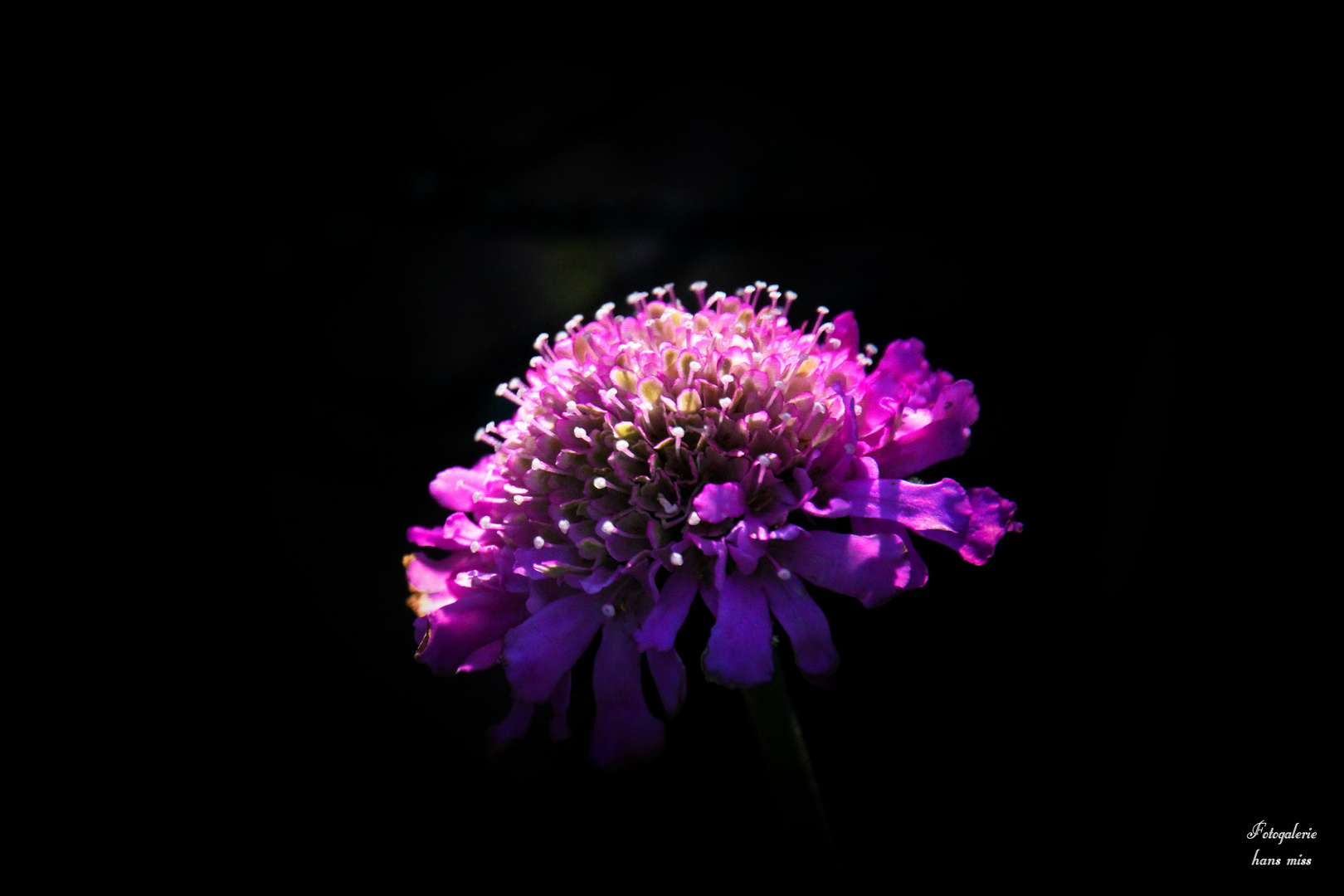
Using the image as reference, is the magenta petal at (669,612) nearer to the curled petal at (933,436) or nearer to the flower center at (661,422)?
the flower center at (661,422)

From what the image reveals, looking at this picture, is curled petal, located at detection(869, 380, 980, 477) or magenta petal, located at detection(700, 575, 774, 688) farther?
curled petal, located at detection(869, 380, 980, 477)

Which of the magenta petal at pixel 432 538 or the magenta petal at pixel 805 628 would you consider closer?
the magenta petal at pixel 805 628

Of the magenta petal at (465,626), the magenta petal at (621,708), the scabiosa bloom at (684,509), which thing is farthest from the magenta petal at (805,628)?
the magenta petal at (465,626)

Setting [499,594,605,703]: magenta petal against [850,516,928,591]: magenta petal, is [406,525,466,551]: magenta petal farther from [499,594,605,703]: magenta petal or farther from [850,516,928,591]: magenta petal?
[850,516,928,591]: magenta petal

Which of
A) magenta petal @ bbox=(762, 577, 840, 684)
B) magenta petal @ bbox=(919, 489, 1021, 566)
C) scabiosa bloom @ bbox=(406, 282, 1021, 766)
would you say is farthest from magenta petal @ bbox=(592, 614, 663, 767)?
magenta petal @ bbox=(919, 489, 1021, 566)

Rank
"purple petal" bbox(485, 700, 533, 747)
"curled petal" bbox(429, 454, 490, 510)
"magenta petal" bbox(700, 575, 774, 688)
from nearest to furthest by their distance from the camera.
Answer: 1. "magenta petal" bbox(700, 575, 774, 688)
2. "purple petal" bbox(485, 700, 533, 747)
3. "curled petal" bbox(429, 454, 490, 510)

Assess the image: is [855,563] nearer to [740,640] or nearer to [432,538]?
[740,640]

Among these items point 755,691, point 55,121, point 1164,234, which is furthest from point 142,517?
point 1164,234
